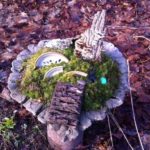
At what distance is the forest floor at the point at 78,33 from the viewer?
8.38 feet

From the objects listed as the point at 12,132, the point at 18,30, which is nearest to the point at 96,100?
the point at 12,132

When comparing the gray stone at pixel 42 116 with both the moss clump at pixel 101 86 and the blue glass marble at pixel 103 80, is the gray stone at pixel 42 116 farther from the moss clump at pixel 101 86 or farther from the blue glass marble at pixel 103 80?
the blue glass marble at pixel 103 80

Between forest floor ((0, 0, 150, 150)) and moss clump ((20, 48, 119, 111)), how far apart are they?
44 centimetres

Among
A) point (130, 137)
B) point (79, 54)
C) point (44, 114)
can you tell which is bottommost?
point (130, 137)

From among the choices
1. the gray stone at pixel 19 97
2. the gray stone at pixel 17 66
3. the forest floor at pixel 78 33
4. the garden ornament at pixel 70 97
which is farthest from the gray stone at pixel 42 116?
the forest floor at pixel 78 33

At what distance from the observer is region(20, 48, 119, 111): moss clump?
212 cm

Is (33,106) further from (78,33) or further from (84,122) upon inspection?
(78,33)

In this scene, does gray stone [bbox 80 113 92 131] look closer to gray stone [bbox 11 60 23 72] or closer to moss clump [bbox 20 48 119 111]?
moss clump [bbox 20 48 119 111]

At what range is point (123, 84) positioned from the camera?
2.23 meters

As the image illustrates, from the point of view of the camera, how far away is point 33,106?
6.89 ft

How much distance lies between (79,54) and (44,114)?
1.42 feet

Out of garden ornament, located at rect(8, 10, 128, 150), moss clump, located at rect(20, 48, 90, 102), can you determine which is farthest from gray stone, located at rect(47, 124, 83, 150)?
moss clump, located at rect(20, 48, 90, 102)

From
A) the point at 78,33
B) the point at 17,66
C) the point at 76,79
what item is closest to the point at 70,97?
the point at 76,79

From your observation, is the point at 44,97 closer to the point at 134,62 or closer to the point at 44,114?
the point at 44,114
